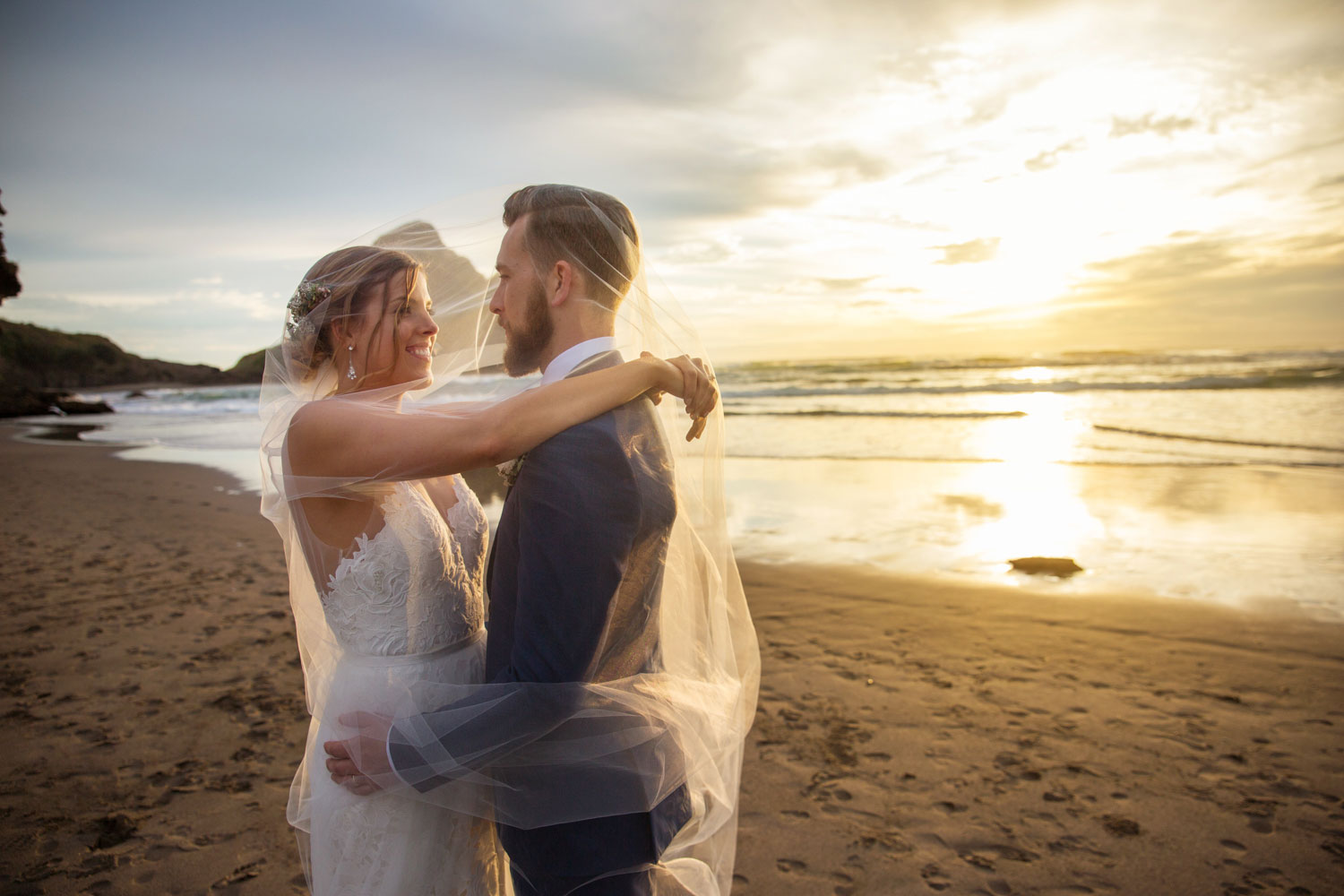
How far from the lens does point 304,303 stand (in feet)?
6.93

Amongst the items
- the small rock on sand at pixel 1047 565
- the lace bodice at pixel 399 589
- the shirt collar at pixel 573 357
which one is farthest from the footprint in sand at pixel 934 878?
the small rock on sand at pixel 1047 565

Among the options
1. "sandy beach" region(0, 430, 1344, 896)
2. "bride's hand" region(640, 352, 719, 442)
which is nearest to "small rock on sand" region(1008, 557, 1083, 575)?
"sandy beach" region(0, 430, 1344, 896)

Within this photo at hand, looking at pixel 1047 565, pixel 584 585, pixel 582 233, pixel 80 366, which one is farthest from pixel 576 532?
pixel 80 366

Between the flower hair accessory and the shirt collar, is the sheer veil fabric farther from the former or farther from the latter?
the shirt collar

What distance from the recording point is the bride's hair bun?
2051 millimetres

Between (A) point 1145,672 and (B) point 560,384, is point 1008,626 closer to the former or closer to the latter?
(A) point 1145,672

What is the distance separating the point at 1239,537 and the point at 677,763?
896 cm

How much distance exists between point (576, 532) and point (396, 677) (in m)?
0.86

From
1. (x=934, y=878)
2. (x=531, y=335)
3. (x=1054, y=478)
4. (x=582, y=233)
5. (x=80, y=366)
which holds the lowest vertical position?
(x=934, y=878)

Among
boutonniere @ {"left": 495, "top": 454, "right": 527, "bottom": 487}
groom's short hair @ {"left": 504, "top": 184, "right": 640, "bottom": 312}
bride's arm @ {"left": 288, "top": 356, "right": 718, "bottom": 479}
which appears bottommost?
boutonniere @ {"left": 495, "top": 454, "right": 527, "bottom": 487}

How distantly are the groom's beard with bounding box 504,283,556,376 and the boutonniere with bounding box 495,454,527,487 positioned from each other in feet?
0.79

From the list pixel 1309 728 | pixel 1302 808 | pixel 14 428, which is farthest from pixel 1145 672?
pixel 14 428

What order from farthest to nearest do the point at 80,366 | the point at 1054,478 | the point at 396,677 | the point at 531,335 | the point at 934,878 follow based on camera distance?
the point at 80,366
the point at 1054,478
the point at 934,878
the point at 396,677
the point at 531,335

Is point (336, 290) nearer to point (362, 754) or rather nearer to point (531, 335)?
point (531, 335)
